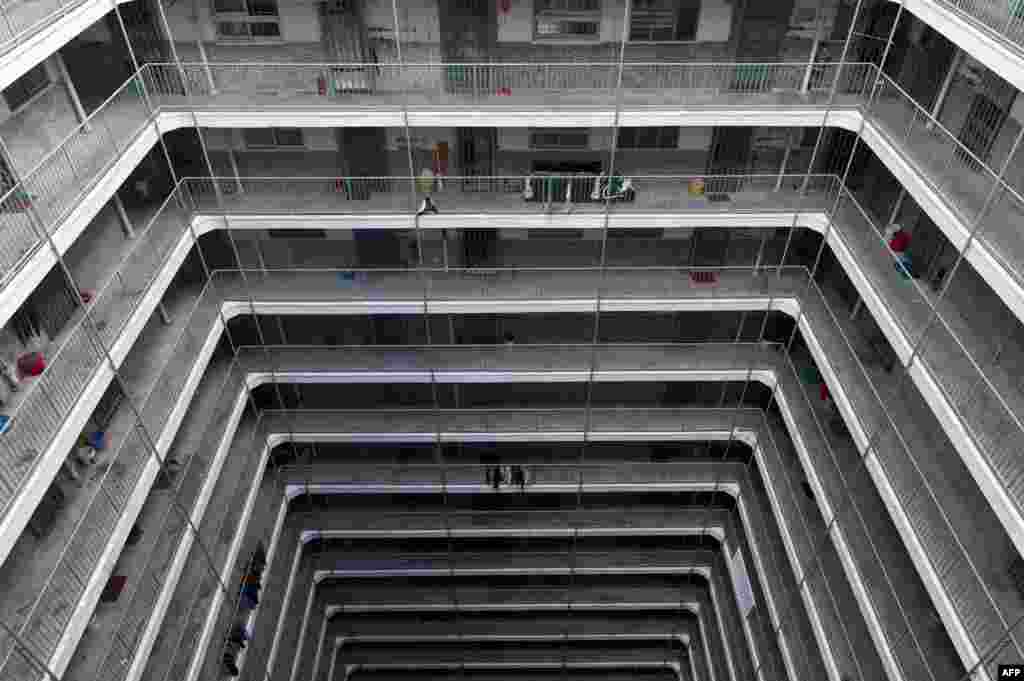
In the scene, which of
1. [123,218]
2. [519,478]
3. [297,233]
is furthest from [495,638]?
[123,218]

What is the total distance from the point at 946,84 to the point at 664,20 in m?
5.11

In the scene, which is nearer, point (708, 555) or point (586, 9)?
point (586, 9)

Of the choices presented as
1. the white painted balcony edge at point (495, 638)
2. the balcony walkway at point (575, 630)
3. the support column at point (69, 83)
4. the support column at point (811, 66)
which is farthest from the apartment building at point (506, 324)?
the white painted balcony edge at point (495, 638)

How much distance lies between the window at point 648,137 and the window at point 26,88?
1071cm

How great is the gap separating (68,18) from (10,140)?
2.68 m

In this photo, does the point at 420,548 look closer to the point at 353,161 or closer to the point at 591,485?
the point at 591,485

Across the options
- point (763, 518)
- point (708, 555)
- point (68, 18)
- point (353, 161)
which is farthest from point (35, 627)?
point (708, 555)

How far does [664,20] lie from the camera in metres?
13.7

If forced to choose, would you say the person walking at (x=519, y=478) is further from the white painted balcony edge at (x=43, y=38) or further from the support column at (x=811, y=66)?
the white painted balcony edge at (x=43, y=38)

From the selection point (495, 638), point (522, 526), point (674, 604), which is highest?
point (522, 526)

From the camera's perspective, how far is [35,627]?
9531 millimetres

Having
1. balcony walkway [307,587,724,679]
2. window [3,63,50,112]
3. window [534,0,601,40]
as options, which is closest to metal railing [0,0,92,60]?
window [3,63,50,112]

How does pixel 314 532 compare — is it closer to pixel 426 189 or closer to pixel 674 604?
pixel 426 189

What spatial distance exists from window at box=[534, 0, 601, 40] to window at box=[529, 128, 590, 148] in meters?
1.88
